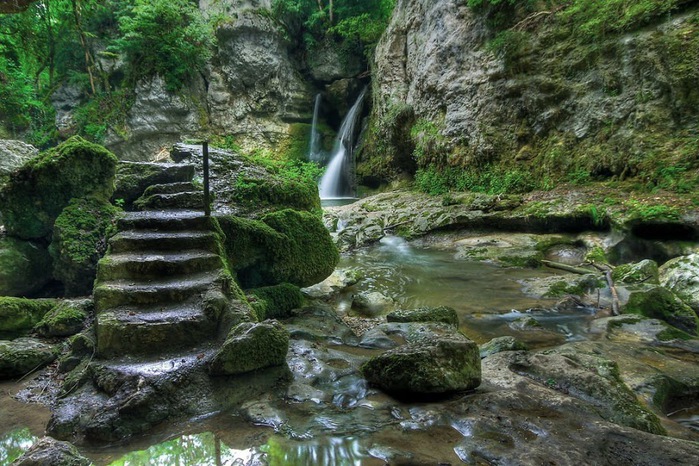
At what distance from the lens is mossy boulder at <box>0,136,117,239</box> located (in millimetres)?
5555

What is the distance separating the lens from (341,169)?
69.5 feet

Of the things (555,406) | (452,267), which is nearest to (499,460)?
(555,406)

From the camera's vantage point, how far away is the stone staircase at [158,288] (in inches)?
126

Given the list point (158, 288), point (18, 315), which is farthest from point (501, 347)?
point (18, 315)

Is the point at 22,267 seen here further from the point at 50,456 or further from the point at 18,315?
the point at 50,456

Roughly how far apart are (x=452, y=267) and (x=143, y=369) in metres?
7.60

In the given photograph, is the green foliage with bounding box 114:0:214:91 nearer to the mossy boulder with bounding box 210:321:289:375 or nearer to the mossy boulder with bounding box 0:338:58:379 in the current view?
the mossy boulder with bounding box 0:338:58:379

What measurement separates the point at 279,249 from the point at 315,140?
19299 mm

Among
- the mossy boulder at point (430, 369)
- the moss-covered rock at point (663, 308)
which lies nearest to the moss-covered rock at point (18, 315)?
the mossy boulder at point (430, 369)

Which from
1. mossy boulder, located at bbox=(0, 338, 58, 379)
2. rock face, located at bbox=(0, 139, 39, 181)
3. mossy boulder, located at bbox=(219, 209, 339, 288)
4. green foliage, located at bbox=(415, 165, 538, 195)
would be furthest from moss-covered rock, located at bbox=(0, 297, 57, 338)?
green foliage, located at bbox=(415, 165, 538, 195)

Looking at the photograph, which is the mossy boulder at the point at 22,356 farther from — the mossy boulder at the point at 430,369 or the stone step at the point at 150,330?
the mossy boulder at the point at 430,369

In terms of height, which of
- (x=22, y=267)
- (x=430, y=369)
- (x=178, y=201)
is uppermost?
(x=178, y=201)

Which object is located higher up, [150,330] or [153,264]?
[153,264]

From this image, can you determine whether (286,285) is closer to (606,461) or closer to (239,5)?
(606,461)
